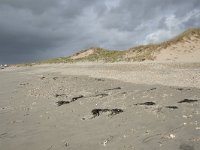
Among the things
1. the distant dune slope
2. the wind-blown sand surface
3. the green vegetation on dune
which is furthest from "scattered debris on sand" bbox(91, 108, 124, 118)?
the green vegetation on dune

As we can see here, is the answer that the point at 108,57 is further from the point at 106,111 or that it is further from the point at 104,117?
the point at 104,117

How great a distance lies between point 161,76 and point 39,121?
1007 centimetres

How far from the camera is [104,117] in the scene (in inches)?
413

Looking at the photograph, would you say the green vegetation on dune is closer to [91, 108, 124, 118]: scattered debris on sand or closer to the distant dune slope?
the distant dune slope

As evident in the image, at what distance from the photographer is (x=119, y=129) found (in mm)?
9062

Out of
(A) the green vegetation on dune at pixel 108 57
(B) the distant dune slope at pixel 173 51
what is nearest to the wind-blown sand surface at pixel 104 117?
(B) the distant dune slope at pixel 173 51

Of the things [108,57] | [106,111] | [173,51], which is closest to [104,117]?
[106,111]

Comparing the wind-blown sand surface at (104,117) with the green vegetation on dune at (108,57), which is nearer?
the wind-blown sand surface at (104,117)

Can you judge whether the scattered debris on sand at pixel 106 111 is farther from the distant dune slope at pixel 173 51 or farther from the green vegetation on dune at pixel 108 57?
the green vegetation on dune at pixel 108 57

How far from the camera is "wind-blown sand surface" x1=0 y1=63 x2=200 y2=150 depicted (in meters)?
8.21

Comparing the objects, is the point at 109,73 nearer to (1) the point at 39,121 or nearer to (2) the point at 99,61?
(2) the point at 99,61

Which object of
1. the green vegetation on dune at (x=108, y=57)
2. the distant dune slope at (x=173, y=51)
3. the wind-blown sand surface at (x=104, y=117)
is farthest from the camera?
the green vegetation on dune at (x=108, y=57)

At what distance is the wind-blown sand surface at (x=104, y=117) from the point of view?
323 inches

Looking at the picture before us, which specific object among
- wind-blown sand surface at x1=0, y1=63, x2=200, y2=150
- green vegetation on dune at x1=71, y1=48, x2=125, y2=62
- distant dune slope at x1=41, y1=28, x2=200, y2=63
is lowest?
wind-blown sand surface at x1=0, y1=63, x2=200, y2=150
